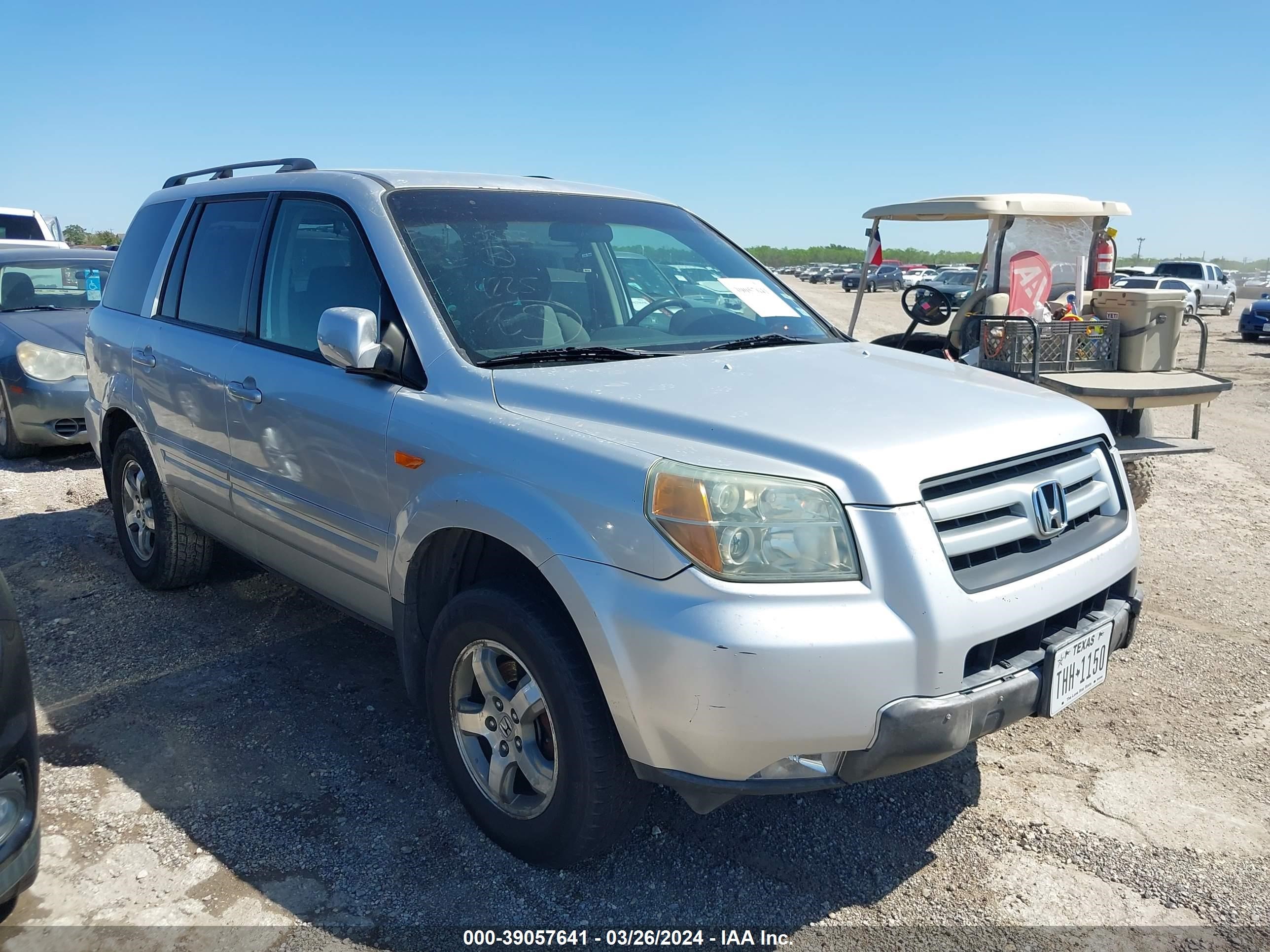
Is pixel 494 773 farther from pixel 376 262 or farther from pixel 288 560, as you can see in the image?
pixel 376 262

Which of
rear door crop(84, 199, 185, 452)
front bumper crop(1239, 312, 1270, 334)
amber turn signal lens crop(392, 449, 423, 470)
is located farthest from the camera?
front bumper crop(1239, 312, 1270, 334)

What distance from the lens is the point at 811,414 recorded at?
256 centimetres

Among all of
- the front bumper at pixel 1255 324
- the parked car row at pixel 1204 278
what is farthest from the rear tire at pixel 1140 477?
the parked car row at pixel 1204 278

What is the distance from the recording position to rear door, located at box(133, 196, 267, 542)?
3.93 m

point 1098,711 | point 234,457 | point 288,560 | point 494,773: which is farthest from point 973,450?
point 234,457

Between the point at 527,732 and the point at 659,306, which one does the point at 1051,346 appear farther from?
the point at 527,732

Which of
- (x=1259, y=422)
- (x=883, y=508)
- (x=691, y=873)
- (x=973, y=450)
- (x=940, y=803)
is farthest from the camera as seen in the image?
(x=1259, y=422)

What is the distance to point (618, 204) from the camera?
393 centimetres

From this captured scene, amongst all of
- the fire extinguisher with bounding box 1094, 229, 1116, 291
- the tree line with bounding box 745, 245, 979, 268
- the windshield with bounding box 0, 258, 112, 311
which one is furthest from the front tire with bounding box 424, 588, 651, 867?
the tree line with bounding box 745, 245, 979, 268

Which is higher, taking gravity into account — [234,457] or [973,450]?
[973,450]

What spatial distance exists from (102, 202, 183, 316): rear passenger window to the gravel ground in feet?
5.34

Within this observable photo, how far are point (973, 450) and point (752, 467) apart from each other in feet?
1.98

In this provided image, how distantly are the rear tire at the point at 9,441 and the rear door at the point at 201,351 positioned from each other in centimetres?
421

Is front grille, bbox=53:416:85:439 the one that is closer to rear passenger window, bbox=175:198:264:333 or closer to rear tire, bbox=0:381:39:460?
rear tire, bbox=0:381:39:460
